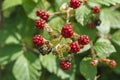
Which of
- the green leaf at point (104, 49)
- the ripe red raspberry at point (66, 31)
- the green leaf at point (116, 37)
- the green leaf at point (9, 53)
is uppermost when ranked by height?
the ripe red raspberry at point (66, 31)

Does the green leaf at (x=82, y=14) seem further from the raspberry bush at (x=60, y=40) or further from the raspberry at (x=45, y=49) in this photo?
the raspberry at (x=45, y=49)

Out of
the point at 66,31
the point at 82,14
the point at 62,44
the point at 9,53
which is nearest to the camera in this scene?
the point at 66,31

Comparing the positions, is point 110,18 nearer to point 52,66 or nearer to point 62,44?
point 52,66

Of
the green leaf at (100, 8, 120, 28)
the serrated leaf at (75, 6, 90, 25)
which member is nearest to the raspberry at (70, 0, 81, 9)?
the serrated leaf at (75, 6, 90, 25)

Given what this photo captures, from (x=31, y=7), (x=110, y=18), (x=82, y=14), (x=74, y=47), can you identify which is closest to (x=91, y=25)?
(x=110, y=18)

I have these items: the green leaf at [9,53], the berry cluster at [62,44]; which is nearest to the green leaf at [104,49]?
the berry cluster at [62,44]

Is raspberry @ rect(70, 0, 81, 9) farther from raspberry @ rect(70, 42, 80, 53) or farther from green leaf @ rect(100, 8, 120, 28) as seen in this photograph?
green leaf @ rect(100, 8, 120, 28)

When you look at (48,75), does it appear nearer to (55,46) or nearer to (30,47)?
(30,47)
